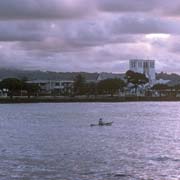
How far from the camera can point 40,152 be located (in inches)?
1797

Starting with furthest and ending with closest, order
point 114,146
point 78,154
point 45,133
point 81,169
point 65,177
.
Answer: point 45,133, point 114,146, point 78,154, point 81,169, point 65,177

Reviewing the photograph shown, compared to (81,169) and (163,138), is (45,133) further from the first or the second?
(81,169)

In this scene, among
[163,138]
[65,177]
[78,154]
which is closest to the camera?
[65,177]

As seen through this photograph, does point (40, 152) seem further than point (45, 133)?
No

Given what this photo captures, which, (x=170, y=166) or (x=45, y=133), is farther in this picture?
(x=45, y=133)

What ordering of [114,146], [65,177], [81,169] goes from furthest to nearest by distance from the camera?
[114,146] → [81,169] → [65,177]

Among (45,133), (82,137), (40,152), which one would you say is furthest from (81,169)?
(45,133)

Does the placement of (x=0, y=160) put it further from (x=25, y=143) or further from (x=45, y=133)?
(x=45, y=133)

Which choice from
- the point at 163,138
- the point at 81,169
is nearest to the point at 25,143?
the point at 163,138

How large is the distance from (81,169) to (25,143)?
18004mm

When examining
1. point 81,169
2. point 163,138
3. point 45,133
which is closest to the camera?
point 81,169

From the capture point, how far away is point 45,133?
66.4 meters

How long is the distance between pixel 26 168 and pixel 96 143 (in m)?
17.1

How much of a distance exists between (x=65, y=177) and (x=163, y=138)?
27.3m
